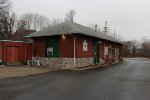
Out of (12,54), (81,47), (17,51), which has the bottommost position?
(12,54)

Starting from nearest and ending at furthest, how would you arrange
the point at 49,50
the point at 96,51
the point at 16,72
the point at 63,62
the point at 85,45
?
the point at 16,72
the point at 63,62
the point at 49,50
the point at 85,45
the point at 96,51

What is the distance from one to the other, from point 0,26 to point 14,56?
3172 cm

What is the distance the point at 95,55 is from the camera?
31484mm

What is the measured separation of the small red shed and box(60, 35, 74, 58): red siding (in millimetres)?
4864

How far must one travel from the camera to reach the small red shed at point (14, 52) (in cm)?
2708

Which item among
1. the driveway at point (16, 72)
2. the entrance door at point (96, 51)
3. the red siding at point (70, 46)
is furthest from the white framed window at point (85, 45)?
the driveway at point (16, 72)

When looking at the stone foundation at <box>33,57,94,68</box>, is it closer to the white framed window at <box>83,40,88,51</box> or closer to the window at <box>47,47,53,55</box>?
the window at <box>47,47,53,55</box>

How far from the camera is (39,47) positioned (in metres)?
28.8

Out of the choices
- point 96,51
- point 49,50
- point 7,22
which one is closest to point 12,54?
point 49,50

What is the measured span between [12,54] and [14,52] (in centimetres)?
34

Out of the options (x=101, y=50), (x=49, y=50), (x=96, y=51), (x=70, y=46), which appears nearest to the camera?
(x=70, y=46)

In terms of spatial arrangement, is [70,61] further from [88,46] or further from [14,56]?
[14,56]

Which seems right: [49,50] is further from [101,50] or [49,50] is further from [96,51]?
[101,50]

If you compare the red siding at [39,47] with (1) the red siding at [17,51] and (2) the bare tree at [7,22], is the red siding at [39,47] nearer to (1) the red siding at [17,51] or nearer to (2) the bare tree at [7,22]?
(1) the red siding at [17,51]
